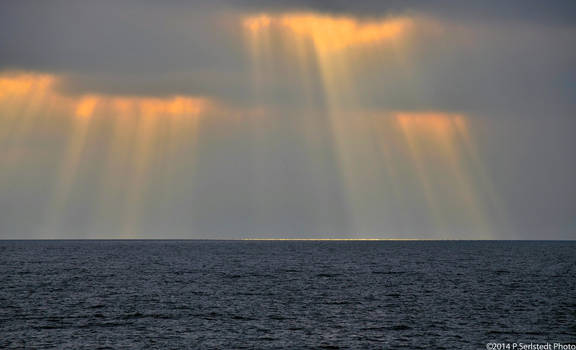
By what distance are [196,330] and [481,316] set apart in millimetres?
26164

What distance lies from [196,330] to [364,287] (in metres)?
40.5

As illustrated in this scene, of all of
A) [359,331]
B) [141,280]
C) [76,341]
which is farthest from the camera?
[141,280]

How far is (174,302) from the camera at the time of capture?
7181 cm

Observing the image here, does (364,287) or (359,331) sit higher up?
(364,287)

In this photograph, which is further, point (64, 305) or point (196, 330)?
point (64, 305)

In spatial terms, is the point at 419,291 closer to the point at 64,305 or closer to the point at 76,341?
the point at 64,305

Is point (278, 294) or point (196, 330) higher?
point (278, 294)

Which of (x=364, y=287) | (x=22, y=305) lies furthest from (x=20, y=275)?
(x=364, y=287)

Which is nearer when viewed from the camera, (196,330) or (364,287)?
(196,330)

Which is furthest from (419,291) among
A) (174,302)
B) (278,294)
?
(174,302)

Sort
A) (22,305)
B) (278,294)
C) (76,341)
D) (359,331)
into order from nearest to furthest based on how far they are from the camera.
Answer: (76,341) → (359,331) → (22,305) → (278,294)

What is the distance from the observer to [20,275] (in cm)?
11088

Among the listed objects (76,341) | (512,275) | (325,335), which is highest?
(512,275)

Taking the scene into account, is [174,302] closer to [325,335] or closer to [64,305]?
[64,305]
